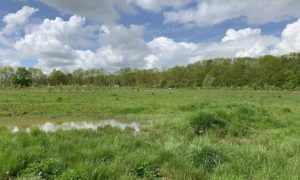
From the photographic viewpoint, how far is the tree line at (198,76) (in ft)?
251

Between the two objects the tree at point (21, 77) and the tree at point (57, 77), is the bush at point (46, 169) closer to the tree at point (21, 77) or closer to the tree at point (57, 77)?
the tree at point (21, 77)

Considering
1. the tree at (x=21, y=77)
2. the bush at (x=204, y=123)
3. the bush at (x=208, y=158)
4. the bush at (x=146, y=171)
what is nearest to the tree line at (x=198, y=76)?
the tree at (x=21, y=77)

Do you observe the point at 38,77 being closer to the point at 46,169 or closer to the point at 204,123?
the point at 204,123

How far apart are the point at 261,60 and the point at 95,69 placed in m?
67.6

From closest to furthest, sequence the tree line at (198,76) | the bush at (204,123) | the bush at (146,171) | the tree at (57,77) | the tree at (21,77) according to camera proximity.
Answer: the bush at (146,171), the bush at (204,123), the tree at (21,77), the tree line at (198,76), the tree at (57,77)

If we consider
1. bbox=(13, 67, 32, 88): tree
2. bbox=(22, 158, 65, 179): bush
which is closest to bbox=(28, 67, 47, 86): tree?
bbox=(13, 67, 32, 88): tree

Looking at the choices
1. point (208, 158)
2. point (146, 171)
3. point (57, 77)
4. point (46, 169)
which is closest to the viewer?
point (46, 169)

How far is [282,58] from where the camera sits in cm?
8606

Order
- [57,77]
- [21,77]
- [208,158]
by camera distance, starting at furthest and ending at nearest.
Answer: [57,77] → [21,77] → [208,158]

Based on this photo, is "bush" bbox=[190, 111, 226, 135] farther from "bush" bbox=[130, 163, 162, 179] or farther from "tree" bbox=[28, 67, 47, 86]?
"tree" bbox=[28, 67, 47, 86]

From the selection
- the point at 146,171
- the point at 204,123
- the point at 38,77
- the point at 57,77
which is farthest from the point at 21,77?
the point at 146,171

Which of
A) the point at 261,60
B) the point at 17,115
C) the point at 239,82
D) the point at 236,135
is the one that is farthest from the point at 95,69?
the point at 236,135

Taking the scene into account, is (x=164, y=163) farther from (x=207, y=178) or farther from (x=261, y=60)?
(x=261, y=60)

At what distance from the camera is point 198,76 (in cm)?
9781
